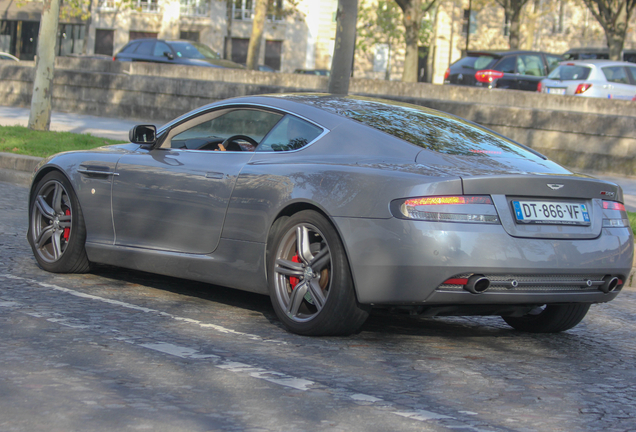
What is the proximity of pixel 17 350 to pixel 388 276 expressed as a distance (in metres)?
1.79

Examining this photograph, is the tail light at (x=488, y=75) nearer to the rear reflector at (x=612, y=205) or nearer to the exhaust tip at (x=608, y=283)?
the rear reflector at (x=612, y=205)

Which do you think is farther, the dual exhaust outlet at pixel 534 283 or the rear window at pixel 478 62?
the rear window at pixel 478 62

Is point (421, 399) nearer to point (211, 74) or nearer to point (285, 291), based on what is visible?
point (285, 291)

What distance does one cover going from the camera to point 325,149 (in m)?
4.92

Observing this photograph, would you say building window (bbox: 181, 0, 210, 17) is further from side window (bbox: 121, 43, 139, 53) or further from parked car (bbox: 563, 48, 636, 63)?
parked car (bbox: 563, 48, 636, 63)

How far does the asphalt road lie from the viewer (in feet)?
11.0

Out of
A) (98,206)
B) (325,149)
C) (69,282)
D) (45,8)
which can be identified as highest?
(45,8)

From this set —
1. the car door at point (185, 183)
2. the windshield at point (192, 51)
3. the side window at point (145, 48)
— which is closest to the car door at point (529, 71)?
the windshield at point (192, 51)

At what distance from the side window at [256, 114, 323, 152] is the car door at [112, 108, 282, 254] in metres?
0.12

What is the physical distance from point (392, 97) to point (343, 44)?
4694mm

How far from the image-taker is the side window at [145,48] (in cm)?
2795

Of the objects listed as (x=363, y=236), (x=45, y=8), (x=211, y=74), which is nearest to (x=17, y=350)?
(x=363, y=236)

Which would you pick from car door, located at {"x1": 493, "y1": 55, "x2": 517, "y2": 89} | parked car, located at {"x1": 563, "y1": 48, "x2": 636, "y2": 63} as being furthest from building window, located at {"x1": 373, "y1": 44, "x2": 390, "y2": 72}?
car door, located at {"x1": 493, "y1": 55, "x2": 517, "y2": 89}

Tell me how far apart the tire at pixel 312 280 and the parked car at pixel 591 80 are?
59.1 feet
